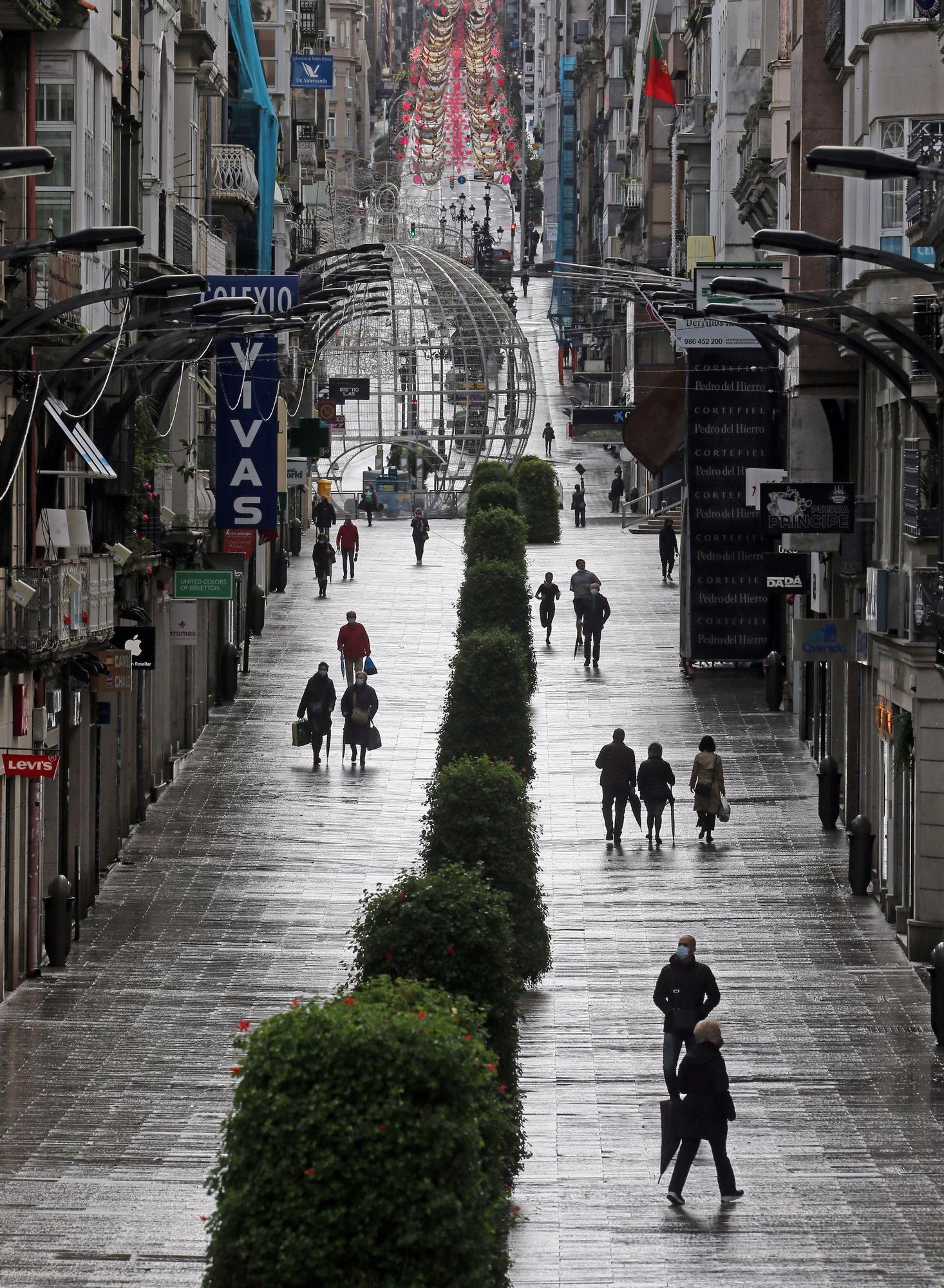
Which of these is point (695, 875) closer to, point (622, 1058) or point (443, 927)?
point (622, 1058)

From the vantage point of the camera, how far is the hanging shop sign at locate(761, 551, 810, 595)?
114 ft

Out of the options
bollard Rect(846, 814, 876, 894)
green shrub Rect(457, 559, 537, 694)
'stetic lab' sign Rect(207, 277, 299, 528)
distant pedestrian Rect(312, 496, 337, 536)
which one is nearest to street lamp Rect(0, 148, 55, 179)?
bollard Rect(846, 814, 876, 894)

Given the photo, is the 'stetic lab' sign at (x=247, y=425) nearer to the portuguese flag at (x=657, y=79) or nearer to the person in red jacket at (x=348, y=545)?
the person in red jacket at (x=348, y=545)

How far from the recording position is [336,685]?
42.9 m

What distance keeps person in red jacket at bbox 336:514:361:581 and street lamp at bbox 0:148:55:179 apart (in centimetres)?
4113

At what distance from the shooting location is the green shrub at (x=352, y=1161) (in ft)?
31.6

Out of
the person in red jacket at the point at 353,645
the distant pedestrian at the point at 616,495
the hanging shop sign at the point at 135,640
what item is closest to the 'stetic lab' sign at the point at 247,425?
the person in red jacket at the point at 353,645

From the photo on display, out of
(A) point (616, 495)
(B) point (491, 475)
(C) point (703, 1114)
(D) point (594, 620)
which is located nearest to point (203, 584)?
(D) point (594, 620)

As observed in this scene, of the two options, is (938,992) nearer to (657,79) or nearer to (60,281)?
(60,281)

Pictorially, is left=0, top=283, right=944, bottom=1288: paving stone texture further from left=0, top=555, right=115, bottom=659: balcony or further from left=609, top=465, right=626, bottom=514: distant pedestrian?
left=609, top=465, right=626, bottom=514: distant pedestrian

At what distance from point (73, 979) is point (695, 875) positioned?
321 inches

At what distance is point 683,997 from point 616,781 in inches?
498

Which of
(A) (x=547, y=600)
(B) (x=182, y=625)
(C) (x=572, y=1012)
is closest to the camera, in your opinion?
(C) (x=572, y=1012)

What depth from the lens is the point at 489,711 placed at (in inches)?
1168
